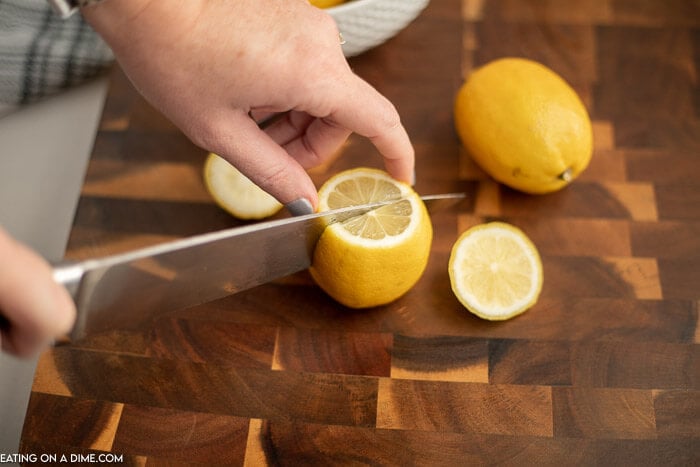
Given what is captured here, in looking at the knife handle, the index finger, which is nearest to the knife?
the knife handle

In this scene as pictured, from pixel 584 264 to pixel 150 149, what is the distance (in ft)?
3.29

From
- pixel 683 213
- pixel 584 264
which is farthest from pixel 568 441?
pixel 683 213

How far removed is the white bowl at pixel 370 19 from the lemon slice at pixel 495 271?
0.50 meters

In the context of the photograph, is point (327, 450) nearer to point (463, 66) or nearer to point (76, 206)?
point (76, 206)

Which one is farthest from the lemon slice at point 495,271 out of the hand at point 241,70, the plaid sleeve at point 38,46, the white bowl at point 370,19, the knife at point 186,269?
the plaid sleeve at point 38,46

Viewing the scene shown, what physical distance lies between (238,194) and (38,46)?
656mm

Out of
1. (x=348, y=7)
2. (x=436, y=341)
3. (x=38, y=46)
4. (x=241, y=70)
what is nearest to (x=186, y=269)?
(x=241, y=70)

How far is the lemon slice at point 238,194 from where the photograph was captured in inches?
57.5

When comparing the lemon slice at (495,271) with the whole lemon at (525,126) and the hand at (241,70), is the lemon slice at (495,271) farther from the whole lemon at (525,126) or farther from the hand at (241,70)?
the hand at (241,70)

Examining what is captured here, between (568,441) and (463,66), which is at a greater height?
(463,66)

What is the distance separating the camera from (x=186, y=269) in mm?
1116

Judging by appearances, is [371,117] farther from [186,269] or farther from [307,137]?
[186,269]

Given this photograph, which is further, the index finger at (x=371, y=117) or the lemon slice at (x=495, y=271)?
the lemon slice at (x=495, y=271)

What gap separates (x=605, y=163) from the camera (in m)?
1.52
